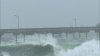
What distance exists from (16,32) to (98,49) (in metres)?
9.08

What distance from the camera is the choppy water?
68.4ft

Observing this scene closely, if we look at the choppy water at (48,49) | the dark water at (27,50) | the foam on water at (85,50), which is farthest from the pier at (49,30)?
the foam on water at (85,50)

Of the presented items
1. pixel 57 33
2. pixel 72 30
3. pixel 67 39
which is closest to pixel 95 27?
pixel 72 30

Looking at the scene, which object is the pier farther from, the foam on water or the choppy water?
the foam on water

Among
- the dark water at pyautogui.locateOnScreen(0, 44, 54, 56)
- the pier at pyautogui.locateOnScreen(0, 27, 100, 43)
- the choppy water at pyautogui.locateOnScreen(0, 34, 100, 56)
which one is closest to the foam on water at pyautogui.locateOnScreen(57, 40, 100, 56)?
the choppy water at pyautogui.locateOnScreen(0, 34, 100, 56)

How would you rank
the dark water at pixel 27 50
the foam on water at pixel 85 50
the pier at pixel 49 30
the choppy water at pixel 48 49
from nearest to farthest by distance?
the foam on water at pixel 85 50 → the choppy water at pixel 48 49 → the dark water at pixel 27 50 → the pier at pixel 49 30

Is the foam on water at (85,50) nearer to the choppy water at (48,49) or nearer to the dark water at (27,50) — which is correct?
the choppy water at (48,49)

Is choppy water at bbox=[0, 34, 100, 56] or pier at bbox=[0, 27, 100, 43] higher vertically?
pier at bbox=[0, 27, 100, 43]

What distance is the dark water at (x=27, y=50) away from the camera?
20966 millimetres

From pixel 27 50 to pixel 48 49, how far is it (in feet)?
5.59

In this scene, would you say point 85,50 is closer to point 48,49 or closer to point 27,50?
point 48,49

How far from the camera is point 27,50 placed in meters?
21.3

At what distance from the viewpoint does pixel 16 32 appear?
27875 mm

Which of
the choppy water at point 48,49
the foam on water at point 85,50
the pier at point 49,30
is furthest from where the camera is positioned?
the pier at point 49,30
